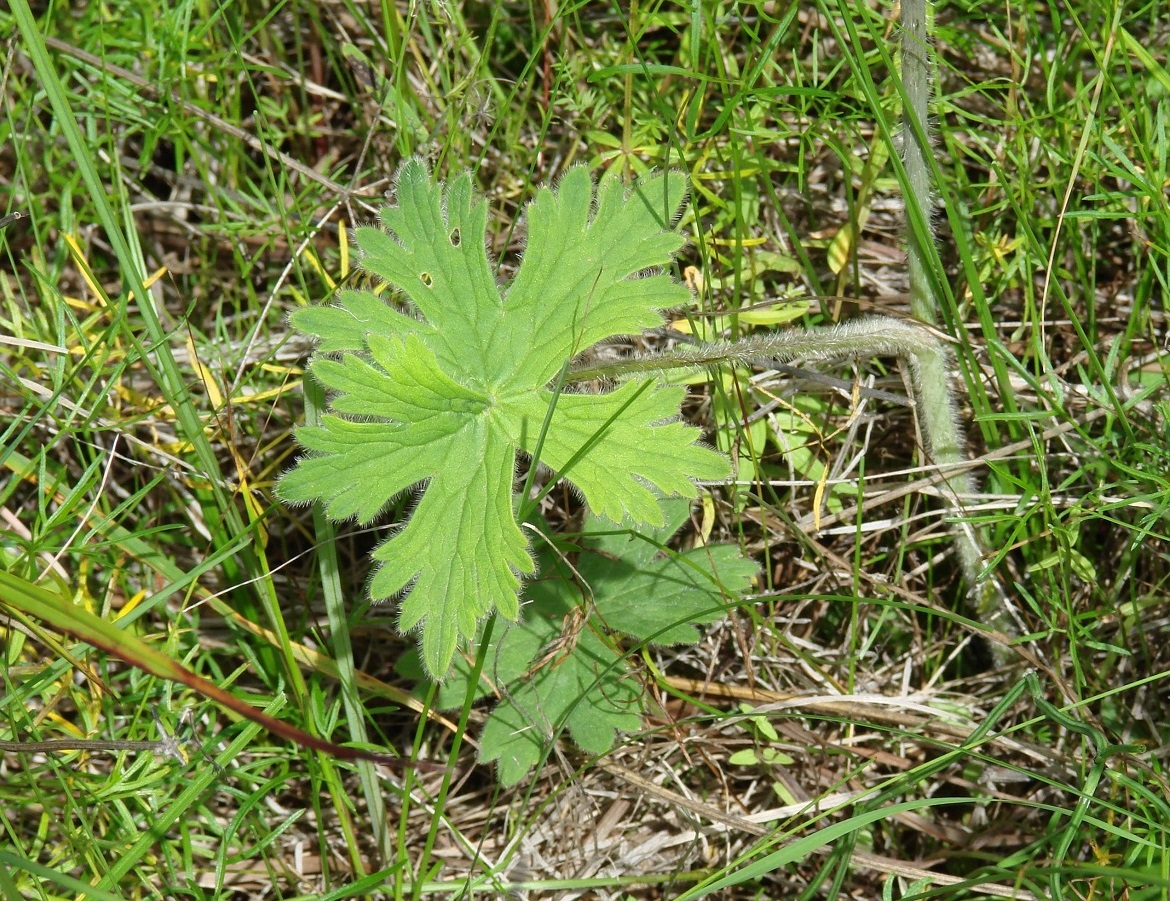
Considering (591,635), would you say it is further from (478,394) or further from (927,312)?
(927,312)

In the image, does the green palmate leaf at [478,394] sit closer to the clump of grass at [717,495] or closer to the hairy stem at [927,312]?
the clump of grass at [717,495]

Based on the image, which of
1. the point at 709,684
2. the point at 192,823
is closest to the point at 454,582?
the point at 709,684

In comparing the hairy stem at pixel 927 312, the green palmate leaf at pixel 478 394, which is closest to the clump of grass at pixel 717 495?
the hairy stem at pixel 927 312

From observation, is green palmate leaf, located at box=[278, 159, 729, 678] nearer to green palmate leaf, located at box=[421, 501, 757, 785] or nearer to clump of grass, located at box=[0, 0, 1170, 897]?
clump of grass, located at box=[0, 0, 1170, 897]

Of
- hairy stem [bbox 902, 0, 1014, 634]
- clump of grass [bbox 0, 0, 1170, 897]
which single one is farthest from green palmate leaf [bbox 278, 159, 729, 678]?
hairy stem [bbox 902, 0, 1014, 634]

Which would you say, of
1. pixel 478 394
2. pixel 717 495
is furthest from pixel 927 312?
pixel 478 394

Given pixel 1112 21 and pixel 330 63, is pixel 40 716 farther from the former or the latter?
pixel 1112 21
